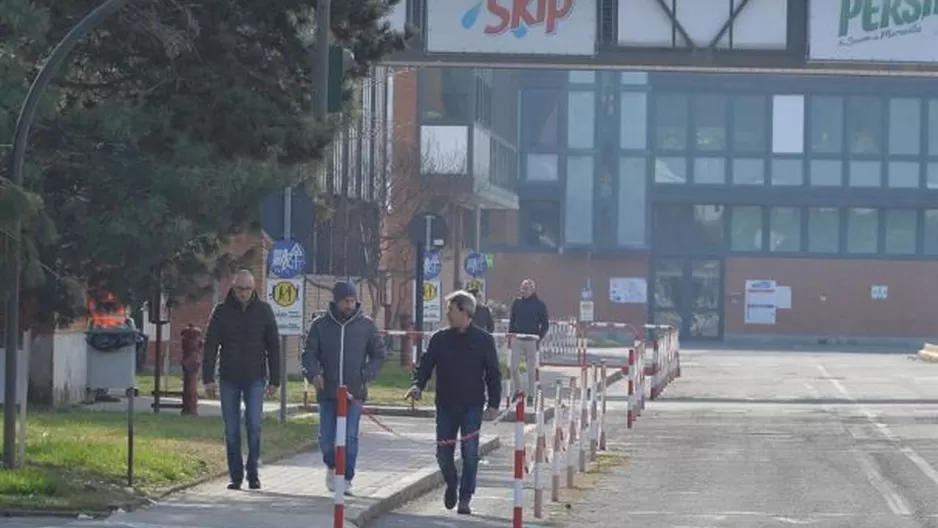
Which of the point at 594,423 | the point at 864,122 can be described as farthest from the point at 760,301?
the point at 594,423

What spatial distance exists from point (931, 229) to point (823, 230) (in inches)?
162

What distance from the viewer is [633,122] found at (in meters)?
80.0

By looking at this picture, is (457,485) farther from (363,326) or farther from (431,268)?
(431,268)

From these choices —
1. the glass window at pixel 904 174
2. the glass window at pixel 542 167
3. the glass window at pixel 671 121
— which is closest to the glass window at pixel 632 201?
the glass window at pixel 671 121

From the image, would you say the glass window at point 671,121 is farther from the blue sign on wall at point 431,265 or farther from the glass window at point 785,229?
the blue sign on wall at point 431,265

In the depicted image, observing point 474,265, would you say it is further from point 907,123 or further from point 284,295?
point 907,123

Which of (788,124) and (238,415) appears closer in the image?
(238,415)

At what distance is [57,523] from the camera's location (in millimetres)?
14266

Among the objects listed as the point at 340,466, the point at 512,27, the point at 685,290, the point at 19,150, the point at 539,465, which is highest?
the point at 512,27

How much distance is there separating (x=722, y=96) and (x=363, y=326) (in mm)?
64213

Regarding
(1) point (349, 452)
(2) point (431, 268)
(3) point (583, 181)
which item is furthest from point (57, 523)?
(3) point (583, 181)

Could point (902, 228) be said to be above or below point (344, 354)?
above

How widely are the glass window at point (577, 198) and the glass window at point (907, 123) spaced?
453 inches

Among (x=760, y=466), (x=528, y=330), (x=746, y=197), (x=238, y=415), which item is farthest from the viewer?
(x=746, y=197)
